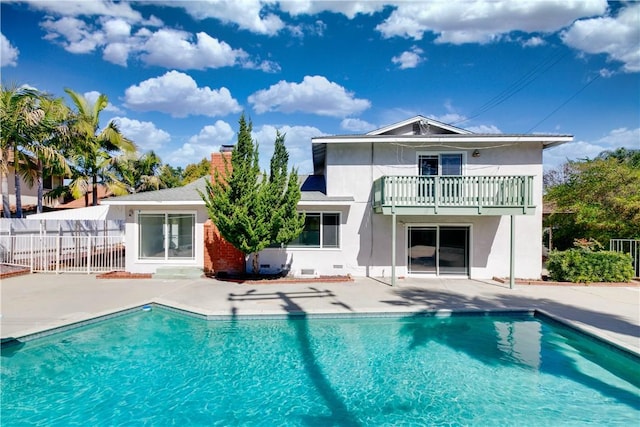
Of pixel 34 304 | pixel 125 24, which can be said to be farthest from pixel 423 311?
pixel 125 24

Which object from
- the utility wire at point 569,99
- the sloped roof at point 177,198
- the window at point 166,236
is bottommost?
the window at point 166,236

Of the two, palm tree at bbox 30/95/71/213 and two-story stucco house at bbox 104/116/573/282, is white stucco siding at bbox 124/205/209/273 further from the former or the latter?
palm tree at bbox 30/95/71/213

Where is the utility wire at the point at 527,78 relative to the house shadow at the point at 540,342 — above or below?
above

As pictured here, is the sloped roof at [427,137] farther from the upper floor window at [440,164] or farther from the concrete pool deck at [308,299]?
the concrete pool deck at [308,299]

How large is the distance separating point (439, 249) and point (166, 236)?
12180mm

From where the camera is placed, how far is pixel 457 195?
1313 centimetres

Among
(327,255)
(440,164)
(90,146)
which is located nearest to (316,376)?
(327,255)

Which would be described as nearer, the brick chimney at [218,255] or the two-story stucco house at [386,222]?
the two-story stucco house at [386,222]

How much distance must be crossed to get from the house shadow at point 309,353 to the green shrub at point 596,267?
9.91 meters

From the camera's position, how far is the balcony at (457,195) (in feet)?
41.3

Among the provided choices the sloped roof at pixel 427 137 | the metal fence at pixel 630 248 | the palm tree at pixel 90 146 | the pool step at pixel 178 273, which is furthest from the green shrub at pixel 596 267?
the palm tree at pixel 90 146

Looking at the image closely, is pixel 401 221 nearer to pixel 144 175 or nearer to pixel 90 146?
pixel 90 146

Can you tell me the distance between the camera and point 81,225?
20938 mm

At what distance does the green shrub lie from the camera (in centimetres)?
1303
